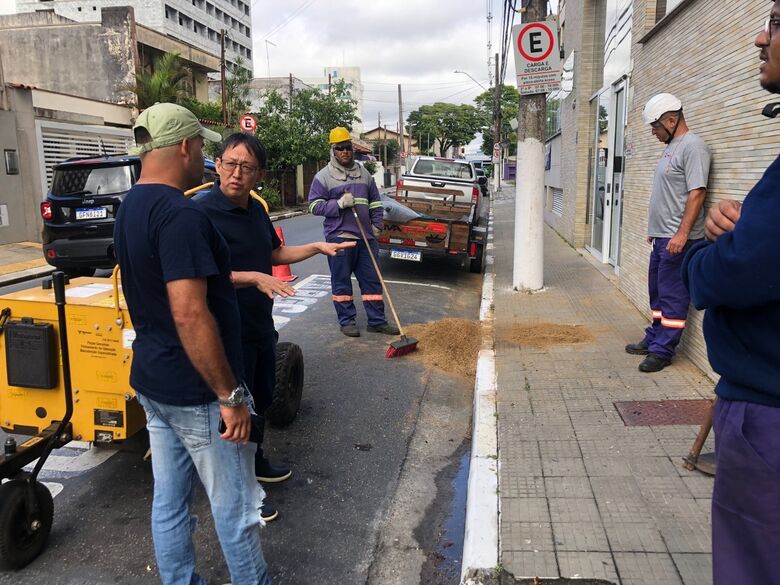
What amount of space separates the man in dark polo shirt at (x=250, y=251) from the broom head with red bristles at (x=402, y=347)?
273 centimetres

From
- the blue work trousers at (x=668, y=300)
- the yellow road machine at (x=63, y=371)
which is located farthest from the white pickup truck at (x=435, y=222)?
the yellow road machine at (x=63, y=371)

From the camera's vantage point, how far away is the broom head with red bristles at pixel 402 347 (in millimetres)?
6246

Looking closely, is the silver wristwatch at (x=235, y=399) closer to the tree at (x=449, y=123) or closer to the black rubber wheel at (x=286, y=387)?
the black rubber wheel at (x=286, y=387)

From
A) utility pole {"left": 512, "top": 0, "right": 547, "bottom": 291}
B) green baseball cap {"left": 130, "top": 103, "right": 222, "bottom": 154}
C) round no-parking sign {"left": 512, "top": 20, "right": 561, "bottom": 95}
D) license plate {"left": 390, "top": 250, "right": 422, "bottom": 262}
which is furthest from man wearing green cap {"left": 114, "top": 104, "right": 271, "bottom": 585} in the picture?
license plate {"left": 390, "top": 250, "right": 422, "bottom": 262}

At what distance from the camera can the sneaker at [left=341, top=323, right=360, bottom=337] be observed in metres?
6.96

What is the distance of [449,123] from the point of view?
87.5 m

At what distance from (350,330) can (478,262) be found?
4787 mm

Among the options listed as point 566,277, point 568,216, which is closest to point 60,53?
point 568,216

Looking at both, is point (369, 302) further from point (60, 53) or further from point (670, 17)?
point (60, 53)

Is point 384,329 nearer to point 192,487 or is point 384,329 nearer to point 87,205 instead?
point 192,487

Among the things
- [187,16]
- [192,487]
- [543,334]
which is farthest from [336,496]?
[187,16]

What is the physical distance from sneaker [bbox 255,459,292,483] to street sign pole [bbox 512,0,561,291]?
571 centimetres

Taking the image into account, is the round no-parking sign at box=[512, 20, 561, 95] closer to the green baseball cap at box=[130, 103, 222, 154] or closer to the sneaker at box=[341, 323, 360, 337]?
the sneaker at box=[341, 323, 360, 337]

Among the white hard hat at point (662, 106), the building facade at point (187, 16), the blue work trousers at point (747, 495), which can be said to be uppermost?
the building facade at point (187, 16)
